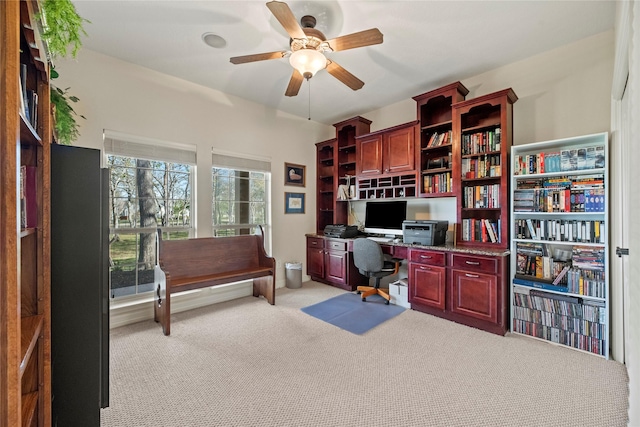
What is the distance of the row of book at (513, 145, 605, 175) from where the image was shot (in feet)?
8.00

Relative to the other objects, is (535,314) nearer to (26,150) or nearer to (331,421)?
(331,421)

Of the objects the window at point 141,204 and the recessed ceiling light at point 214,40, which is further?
the window at point 141,204

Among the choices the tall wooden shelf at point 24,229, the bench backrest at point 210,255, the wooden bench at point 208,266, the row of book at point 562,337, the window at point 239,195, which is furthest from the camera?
the window at point 239,195

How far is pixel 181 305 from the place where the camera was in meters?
3.45

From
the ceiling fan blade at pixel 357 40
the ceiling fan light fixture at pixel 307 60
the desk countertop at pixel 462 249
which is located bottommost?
the desk countertop at pixel 462 249

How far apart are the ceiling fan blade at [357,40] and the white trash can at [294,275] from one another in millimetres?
3089

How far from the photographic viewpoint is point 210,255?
3.52 metres

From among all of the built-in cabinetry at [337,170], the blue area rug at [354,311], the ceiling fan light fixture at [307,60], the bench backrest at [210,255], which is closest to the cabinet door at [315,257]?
the built-in cabinetry at [337,170]

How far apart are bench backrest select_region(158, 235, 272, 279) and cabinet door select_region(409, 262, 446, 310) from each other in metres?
1.83

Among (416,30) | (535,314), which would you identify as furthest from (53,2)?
(535,314)

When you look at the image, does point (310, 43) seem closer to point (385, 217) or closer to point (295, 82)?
point (295, 82)

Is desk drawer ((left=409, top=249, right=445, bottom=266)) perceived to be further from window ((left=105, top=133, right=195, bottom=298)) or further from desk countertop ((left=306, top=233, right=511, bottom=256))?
window ((left=105, top=133, right=195, bottom=298))

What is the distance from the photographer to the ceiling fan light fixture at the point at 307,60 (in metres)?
2.20

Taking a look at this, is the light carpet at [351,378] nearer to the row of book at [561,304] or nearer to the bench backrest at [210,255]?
the row of book at [561,304]
